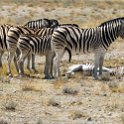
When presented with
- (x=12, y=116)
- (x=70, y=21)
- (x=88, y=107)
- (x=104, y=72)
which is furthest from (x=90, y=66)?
(x=70, y=21)

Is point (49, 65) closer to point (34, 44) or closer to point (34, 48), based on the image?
point (34, 48)

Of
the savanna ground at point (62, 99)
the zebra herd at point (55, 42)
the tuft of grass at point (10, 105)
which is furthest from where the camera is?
the zebra herd at point (55, 42)

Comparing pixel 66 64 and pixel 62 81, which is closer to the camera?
pixel 62 81

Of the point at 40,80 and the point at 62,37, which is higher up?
the point at 62,37

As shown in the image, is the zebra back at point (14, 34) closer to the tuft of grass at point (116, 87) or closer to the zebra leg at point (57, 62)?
the zebra leg at point (57, 62)

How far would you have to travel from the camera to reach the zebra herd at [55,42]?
17.6 m

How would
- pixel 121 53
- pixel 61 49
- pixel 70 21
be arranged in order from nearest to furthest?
pixel 61 49, pixel 121 53, pixel 70 21

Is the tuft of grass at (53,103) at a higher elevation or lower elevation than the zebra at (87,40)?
lower

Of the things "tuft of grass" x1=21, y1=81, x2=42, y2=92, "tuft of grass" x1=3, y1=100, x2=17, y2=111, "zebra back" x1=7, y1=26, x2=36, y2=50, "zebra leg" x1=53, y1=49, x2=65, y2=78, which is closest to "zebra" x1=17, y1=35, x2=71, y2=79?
"zebra leg" x1=53, y1=49, x2=65, y2=78

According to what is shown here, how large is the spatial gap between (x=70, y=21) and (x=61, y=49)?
2369 centimetres

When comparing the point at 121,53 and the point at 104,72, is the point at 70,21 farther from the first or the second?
the point at 104,72

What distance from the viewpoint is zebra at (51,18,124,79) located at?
17625 mm

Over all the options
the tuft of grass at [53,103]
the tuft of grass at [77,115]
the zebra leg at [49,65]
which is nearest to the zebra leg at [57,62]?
the zebra leg at [49,65]

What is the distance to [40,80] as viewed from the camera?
17.0 m
